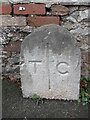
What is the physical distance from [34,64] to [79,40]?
89 centimetres

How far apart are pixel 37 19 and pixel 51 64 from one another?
0.79 meters

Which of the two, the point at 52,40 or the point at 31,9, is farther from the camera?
the point at 31,9

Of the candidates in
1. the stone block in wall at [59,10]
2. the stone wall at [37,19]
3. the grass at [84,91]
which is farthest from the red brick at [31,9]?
the grass at [84,91]

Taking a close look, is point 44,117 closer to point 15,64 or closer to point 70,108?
point 70,108

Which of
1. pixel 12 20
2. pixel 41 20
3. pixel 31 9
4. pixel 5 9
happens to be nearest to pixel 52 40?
pixel 41 20

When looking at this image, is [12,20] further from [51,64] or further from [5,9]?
[51,64]

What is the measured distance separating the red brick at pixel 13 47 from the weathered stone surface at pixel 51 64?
2.02ft

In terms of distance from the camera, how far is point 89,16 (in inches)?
128

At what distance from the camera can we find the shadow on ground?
2.77 meters

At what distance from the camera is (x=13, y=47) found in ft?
11.3

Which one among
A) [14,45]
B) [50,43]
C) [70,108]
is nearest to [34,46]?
[50,43]

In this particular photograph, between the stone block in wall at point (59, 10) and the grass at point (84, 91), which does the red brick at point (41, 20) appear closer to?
the stone block in wall at point (59, 10)

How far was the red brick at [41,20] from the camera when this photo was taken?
10.6ft

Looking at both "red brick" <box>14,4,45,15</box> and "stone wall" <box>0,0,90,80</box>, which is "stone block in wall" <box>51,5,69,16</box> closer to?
"stone wall" <box>0,0,90,80</box>
